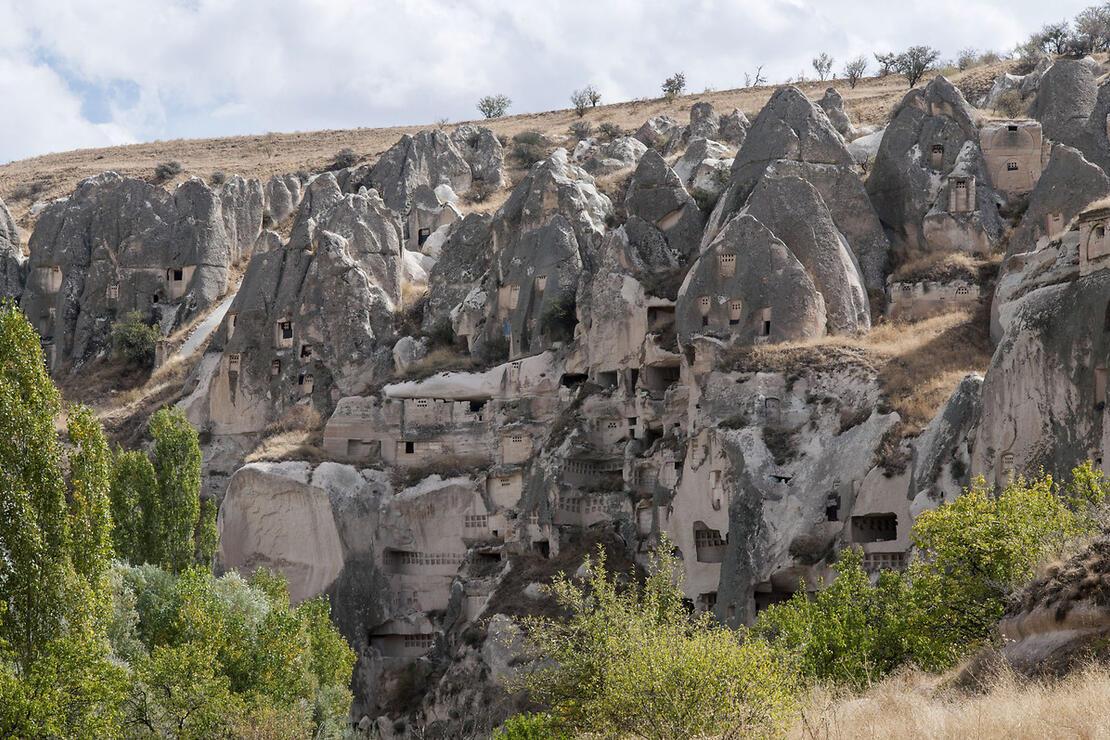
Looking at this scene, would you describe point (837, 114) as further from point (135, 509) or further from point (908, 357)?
point (135, 509)

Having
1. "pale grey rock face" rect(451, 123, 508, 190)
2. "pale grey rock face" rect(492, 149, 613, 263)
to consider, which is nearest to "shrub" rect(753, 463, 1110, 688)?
"pale grey rock face" rect(492, 149, 613, 263)

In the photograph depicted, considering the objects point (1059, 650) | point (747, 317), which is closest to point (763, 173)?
point (747, 317)

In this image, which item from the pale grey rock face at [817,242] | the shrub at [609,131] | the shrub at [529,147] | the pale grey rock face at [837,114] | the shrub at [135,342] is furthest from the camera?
the shrub at [609,131]

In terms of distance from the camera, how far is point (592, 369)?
4262 centimetres

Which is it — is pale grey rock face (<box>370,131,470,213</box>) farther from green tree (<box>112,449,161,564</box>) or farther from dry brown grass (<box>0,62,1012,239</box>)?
green tree (<box>112,449,161,564</box>)

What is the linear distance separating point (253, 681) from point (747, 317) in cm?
1554

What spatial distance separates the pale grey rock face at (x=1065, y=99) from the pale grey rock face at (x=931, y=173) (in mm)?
2436

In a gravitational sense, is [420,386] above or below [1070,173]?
below

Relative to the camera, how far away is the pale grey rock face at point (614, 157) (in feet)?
196

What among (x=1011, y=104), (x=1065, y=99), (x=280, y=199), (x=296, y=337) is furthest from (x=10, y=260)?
(x=1065, y=99)

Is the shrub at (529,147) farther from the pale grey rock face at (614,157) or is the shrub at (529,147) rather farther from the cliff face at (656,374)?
the cliff face at (656,374)

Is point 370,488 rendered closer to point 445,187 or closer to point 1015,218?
point 1015,218

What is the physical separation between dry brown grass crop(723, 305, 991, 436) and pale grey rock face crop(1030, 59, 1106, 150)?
10.9 meters

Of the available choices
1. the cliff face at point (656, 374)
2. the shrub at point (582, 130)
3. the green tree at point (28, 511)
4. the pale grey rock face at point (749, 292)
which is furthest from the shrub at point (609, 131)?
the green tree at point (28, 511)
